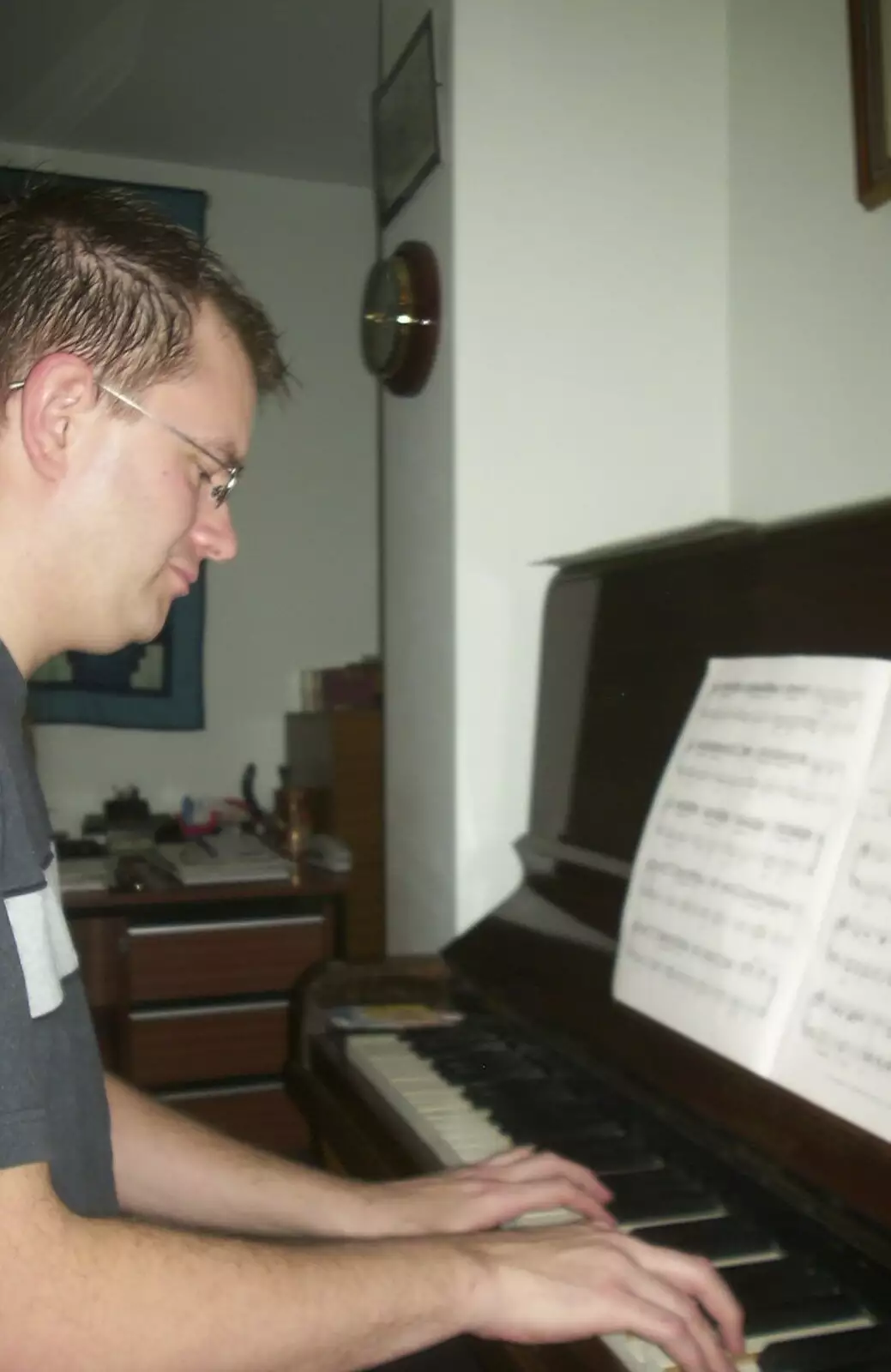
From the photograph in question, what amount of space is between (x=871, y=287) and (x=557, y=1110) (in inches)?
40.8

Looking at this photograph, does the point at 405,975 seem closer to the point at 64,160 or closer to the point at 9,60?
the point at 9,60

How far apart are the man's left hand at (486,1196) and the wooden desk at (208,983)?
158 centimetres

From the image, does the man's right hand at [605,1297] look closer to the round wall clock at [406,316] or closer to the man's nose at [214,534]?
the man's nose at [214,534]

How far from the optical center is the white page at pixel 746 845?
33.5 inches

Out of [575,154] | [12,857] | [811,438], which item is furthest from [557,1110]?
[575,154]

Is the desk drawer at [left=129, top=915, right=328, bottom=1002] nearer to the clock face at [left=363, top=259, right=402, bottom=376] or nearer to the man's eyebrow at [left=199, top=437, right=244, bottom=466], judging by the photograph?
the clock face at [left=363, top=259, right=402, bottom=376]

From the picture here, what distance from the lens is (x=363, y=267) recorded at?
342cm

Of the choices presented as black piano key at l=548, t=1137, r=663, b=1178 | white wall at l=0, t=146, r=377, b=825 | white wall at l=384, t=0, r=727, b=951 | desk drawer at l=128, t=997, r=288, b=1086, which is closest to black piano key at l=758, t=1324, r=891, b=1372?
black piano key at l=548, t=1137, r=663, b=1178

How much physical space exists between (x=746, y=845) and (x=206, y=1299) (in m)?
0.53

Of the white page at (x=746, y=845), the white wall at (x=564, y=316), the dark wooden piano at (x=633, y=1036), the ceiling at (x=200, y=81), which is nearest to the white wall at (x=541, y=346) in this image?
the white wall at (x=564, y=316)

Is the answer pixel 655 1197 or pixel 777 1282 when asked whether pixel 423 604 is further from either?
pixel 777 1282

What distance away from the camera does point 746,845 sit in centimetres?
93

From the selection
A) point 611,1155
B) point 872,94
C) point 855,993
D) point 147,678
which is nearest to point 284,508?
point 147,678

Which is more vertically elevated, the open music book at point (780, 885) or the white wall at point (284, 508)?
the white wall at point (284, 508)
